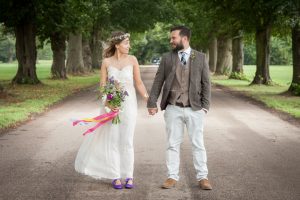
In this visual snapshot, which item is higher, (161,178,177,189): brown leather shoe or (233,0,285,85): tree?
(233,0,285,85): tree

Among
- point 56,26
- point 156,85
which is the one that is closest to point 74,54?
point 56,26

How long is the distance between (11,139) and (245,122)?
606cm

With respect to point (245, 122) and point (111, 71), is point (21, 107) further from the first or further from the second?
point (111, 71)

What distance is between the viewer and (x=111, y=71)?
7371mm

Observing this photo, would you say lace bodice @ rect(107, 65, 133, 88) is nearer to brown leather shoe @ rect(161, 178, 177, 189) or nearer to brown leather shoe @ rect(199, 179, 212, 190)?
brown leather shoe @ rect(161, 178, 177, 189)

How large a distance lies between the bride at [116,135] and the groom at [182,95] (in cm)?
40

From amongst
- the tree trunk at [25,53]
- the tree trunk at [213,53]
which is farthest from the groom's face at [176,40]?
the tree trunk at [213,53]

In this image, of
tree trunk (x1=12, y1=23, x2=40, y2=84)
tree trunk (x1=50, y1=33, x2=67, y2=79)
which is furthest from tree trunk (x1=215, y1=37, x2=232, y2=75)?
tree trunk (x1=12, y1=23, x2=40, y2=84)

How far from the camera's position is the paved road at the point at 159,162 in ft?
22.5

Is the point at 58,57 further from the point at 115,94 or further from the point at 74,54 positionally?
the point at 115,94

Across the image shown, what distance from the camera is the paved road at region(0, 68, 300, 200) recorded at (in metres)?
6.85

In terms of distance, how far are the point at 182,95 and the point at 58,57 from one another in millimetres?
32713

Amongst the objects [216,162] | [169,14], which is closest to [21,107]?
[216,162]

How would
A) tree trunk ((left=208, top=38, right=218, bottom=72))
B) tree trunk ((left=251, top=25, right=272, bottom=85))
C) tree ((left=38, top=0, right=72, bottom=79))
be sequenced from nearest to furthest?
tree ((left=38, top=0, right=72, bottom=79)), tree trunk ((left=251, top=25, right=272, bottom=85)), tree trunk ((left=208, top=38, right=218, bottom=72))
